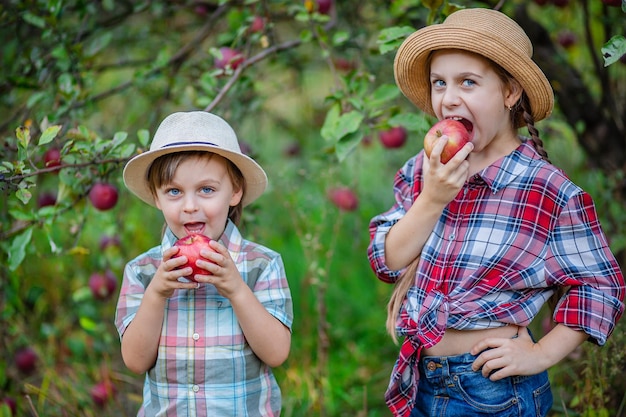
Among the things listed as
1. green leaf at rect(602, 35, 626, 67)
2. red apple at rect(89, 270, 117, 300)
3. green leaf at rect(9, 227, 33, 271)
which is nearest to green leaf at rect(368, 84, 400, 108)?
green leaf at rect(602, 35, 626, 67)

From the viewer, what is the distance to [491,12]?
5.97 ft

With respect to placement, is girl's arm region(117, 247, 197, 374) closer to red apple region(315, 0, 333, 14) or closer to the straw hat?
the straw hat

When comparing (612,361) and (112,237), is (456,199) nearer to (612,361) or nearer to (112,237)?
(612,361)

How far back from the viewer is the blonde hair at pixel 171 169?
5.81 feet

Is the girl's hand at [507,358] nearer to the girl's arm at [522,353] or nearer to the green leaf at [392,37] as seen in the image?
the girl's arm at [522,353]

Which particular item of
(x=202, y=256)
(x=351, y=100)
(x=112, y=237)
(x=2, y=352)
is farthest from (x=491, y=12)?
(x=2, y=352)

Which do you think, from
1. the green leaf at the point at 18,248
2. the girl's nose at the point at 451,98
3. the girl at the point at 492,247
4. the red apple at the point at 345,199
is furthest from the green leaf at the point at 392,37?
the red apple at the point at 345,199

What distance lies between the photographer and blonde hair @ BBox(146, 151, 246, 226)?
1.77 meters

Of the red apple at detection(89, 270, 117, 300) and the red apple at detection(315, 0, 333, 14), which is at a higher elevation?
the red apple at detection(315, 0, 333, 14)

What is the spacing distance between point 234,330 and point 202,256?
25cm

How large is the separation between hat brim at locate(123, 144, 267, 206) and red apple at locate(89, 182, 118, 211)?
584 mm

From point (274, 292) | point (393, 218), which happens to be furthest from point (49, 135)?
point (393, 218)

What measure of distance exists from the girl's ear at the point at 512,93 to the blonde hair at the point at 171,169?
69cm

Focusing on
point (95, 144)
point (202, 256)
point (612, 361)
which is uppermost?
point (95, 144)
